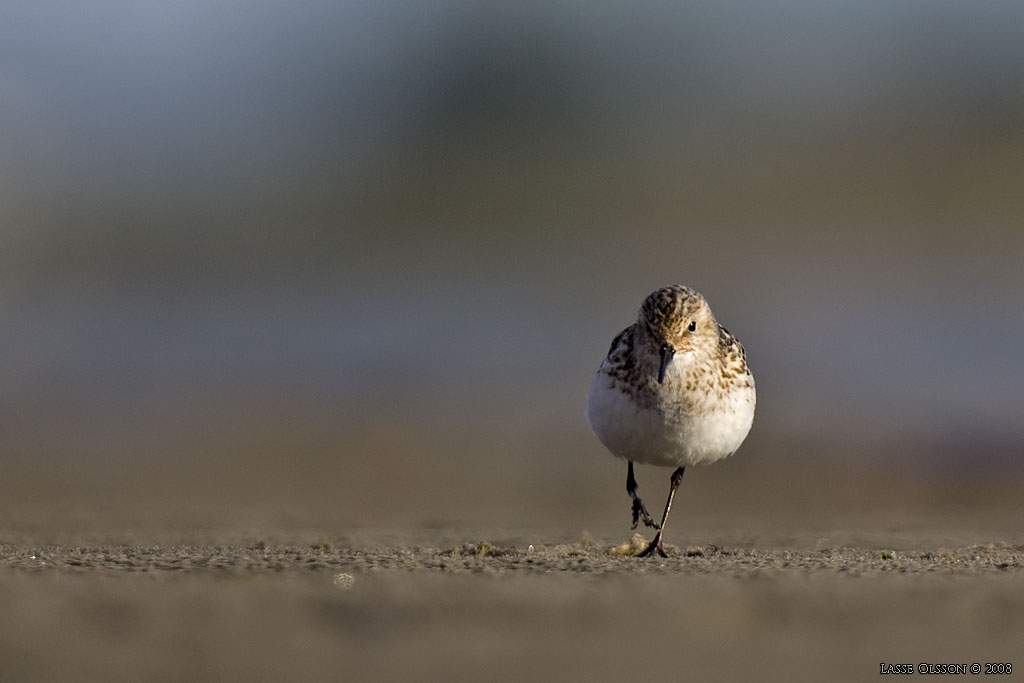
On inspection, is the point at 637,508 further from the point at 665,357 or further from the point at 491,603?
the point at 491,603

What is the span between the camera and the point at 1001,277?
20703mm

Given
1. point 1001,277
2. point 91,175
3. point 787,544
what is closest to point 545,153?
point 91,175

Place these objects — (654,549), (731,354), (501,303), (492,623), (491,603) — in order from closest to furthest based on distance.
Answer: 1. (492,623)
2. (491,603)
3. (654,549)
4. (731,354)
5. (501,303)

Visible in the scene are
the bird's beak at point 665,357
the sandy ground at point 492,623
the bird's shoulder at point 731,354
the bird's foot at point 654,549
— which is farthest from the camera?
the bird's shoulder at point 731,354

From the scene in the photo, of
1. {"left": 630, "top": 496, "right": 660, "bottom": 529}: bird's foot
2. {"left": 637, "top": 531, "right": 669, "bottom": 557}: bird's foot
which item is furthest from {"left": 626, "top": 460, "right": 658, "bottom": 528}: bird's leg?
{"left": 637, "top": 531, "right": 669, "bottom": 557}: bird's foot

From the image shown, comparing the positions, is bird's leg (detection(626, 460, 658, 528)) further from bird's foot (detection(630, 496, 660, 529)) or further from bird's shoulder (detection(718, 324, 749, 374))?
bird's shoulder (detection(718, 324, 749, 374))

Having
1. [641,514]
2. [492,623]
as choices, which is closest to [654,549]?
[641,514]

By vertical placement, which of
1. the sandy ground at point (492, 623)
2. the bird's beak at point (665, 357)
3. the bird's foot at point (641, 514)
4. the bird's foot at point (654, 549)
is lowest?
the sandy ground at point (492, 623)

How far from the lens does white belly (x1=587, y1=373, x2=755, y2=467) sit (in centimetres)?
680

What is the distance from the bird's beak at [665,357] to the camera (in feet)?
22.3

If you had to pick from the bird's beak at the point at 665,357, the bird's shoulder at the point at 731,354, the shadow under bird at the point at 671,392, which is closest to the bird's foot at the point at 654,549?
the shadow under bird at the point at 671,392

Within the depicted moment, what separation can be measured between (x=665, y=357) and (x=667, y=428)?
295mm

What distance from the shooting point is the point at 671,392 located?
6805 mm

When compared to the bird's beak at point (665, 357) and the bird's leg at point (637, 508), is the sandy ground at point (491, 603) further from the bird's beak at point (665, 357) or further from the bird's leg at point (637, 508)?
the bird's beak at point (665, 357)
